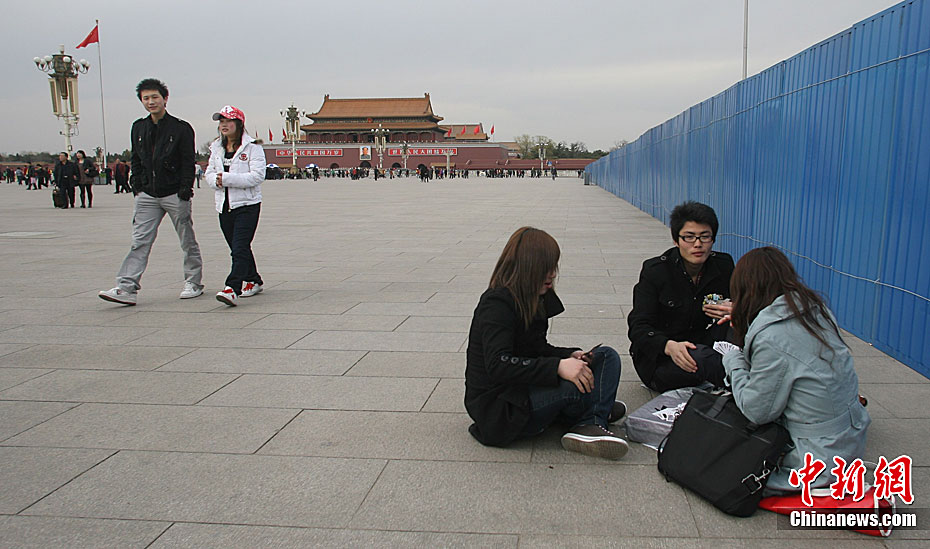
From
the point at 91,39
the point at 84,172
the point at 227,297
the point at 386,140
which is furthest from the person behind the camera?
the point at 386,140

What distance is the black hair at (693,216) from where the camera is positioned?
380 cm

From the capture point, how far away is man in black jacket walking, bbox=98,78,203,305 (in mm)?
6477

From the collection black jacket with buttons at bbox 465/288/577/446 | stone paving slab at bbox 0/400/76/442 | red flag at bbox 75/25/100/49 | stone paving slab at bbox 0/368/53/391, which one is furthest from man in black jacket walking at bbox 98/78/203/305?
red flag at bbox 75/25/100/49

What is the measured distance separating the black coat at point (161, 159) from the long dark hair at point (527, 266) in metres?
4.32

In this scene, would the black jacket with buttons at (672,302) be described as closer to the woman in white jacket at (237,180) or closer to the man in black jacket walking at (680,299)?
the man in black jacket walking at (680,299)

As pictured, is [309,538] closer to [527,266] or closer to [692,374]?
[527,266]

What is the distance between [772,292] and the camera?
2.75m

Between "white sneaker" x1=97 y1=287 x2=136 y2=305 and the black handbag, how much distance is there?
17.2 ft

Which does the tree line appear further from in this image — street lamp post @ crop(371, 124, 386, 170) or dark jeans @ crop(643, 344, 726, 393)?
dark jeans @ crop(643, 344, 726, 393)

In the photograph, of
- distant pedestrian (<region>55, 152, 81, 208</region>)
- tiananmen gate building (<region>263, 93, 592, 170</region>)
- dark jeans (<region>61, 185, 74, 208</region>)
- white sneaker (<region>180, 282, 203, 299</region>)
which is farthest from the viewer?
tiananmen gate building (<region>263, 93, 592, 170</region>)

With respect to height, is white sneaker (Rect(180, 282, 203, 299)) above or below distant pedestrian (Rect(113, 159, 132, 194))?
below

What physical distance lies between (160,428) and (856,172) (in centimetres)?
473

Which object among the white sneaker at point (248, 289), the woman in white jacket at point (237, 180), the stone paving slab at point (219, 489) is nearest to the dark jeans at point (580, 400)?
the stone paving slab at point (219, 489)

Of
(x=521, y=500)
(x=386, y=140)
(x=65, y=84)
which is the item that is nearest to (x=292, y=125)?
(x=386, y=140)
